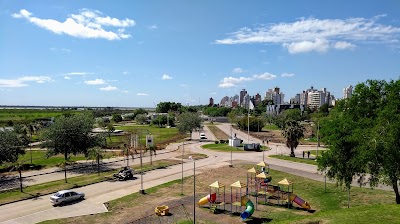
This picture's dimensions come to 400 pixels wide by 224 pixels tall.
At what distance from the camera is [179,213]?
29.8 meters

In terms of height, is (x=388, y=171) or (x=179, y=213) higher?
(x=388, y=171)

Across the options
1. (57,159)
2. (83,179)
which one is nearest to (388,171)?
(83,179)

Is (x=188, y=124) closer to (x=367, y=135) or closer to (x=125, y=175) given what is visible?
(x=125, y=175)

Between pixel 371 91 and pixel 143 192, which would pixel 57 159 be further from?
pixel 371 91

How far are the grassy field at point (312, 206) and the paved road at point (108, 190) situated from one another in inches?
69.9

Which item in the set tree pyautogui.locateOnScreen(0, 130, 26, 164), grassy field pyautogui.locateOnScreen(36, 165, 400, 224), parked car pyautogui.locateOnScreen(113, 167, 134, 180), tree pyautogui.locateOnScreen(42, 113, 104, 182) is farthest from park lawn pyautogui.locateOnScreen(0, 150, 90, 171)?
grassy field pyautogui.locateOnScreen(36, 165, 400, 224)

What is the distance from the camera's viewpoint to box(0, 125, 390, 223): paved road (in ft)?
97.2

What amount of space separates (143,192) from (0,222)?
13.4m

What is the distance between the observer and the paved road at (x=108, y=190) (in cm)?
2962

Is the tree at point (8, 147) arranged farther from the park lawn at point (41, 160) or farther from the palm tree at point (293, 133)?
the palm tree at point (293, 133)

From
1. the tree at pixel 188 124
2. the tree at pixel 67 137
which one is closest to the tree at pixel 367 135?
the tree at pixel 67 137

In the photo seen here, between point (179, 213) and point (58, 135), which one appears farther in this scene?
point (58, 135)

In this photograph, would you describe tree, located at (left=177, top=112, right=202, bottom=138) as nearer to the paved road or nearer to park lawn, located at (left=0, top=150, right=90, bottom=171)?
the paved road

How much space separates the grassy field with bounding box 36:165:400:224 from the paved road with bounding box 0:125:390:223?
177 cm
